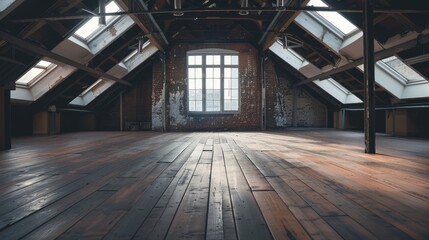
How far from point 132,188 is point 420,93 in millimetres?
7486

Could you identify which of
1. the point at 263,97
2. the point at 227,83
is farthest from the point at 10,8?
the point at 263,97

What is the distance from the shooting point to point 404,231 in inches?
53.1

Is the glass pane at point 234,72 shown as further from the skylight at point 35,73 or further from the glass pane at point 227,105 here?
the skylight at point 35,73

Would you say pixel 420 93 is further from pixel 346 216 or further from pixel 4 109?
pixel 4 109

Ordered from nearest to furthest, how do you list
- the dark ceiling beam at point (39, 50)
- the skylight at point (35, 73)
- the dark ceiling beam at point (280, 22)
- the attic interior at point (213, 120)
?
1. the attic interior at point (213, 120)
2. the dark ceiling beam at point (39, 50)
3. the dark ceiling beam at point (280, 22)
4. the skylight at point (35, 73)

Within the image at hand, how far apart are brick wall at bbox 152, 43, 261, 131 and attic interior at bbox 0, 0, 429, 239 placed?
4cm

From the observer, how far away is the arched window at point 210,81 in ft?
38.4

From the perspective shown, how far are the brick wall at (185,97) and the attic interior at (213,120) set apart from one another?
4 centimetres

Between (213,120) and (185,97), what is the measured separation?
1.42 metres

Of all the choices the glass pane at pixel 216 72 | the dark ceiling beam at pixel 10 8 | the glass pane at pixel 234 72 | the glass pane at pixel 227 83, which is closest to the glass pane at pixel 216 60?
the glass pane at pixel 216 72

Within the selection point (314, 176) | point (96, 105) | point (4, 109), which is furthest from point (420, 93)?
point (96, 105)

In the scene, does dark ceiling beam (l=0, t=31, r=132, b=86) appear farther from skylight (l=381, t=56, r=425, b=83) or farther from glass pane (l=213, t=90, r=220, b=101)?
skylight (l=381, t=56, r=425, b=83)

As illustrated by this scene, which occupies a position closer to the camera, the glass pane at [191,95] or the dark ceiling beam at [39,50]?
the dark ceiling beam at [39,50]

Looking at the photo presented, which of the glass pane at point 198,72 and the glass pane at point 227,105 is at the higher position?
the glass pane at point 198,72
